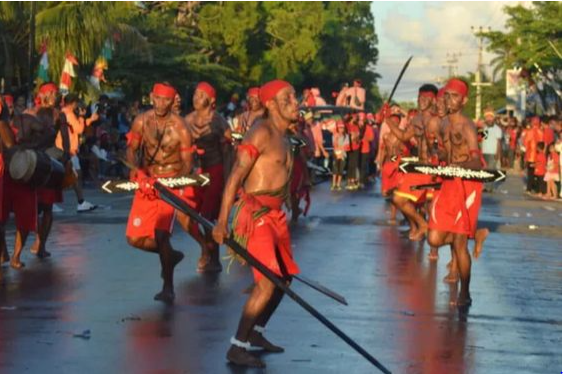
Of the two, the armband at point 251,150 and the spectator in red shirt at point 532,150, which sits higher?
the armband at point 251,150

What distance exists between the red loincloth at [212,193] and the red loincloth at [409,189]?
3.72m

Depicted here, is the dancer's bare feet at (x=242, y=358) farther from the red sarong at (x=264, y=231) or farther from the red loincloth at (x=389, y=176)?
the red loincloth at (x=389, y=176)

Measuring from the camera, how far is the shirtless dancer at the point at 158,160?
38.1ft

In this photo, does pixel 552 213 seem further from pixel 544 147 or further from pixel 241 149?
pixel 241 149

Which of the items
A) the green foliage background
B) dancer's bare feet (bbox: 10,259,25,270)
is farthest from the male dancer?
the green foliage background

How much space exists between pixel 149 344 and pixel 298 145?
8.05 metres

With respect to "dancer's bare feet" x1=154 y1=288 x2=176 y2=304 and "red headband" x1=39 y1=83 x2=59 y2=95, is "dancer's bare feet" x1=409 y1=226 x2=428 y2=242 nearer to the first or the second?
"red headband" x1=39 y1=83 x2=59 y2=95

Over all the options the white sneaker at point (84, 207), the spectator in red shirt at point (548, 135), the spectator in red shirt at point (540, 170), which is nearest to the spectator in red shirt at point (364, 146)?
the spectator in red shirt at point (540, 170)

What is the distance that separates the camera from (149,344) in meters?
9.29

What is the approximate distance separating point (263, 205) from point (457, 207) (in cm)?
331

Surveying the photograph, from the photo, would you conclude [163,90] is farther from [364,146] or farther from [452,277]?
[364,146]

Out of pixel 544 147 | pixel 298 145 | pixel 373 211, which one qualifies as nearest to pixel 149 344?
pixel 298 145

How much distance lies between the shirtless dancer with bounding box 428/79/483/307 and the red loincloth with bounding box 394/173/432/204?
17.1 ft

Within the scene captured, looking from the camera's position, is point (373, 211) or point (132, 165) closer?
point (132, 165)
